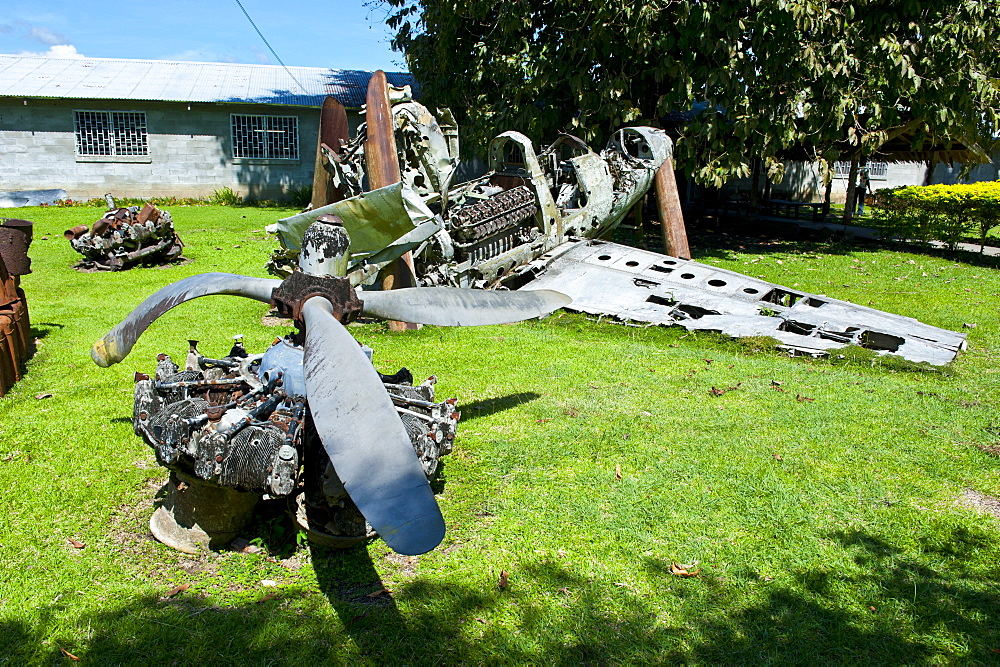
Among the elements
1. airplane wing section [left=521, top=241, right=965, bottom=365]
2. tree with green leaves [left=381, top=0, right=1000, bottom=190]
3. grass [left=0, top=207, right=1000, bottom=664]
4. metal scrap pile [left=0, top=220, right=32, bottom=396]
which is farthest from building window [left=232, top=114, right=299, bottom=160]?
grass [left=0, top=207, right=1000, bottom=664]

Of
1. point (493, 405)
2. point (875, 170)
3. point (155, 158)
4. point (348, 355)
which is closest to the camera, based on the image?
point (348, 355)

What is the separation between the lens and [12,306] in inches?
329

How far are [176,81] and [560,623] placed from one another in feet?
94.4

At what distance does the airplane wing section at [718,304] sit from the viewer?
372 inches

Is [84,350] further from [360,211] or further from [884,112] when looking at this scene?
[884,112]

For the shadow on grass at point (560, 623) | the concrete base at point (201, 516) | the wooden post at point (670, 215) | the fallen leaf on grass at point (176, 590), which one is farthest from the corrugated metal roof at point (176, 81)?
the shadow on grass at point (560, 623)

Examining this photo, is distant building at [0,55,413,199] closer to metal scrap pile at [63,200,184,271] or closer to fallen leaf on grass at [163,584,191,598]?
metal scrap pile at [63,200,184,271]

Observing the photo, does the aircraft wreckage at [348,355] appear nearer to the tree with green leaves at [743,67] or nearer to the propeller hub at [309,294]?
the propeller hub at [309,294]

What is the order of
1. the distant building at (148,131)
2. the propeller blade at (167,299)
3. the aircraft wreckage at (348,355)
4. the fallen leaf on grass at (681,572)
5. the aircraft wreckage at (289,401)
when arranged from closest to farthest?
the aircraft wreckage at (348,355) → the aircraft wreckage at (289,401) → the propeller blade at (167,299) → the fallen leaf on grass at (681,572) → the distant building at (148,131)

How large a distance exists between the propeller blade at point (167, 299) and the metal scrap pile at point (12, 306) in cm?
392

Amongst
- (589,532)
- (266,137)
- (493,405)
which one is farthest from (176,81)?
(589,532)

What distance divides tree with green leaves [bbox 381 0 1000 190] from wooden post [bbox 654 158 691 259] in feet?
5.92

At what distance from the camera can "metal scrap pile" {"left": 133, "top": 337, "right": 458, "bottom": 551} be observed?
4188 mm

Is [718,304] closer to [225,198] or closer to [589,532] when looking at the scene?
[589,532]
